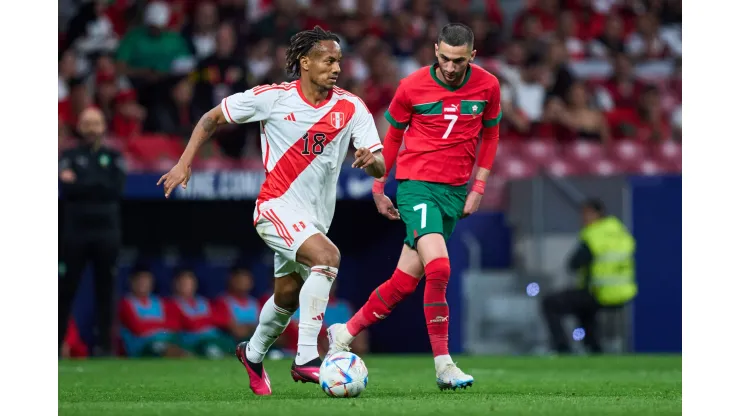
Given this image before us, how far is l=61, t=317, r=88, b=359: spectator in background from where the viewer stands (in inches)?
492

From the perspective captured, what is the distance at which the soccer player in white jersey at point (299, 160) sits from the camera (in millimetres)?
6675

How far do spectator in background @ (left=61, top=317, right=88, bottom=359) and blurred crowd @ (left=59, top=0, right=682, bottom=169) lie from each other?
1.79 m

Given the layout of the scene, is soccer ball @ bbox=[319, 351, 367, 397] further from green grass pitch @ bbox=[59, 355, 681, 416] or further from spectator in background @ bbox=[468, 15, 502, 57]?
spectator in background @ bbox=[468, 15, 502, 57]

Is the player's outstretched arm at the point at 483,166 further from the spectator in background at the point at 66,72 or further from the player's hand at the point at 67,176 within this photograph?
the spectator in background at the point at 66,72

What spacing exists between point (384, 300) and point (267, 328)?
0.87m

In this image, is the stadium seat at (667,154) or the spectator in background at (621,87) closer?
the stadium seat at (667,154)

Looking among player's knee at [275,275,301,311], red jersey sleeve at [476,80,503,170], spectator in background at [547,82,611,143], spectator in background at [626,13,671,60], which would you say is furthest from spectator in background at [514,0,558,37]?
player's knee at [275,275,301,311]

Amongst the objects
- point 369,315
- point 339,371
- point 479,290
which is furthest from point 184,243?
point 339,371

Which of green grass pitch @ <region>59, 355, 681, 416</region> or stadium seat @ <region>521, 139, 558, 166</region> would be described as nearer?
green grass pitch @ <region>59, 355, 681, 416</region>

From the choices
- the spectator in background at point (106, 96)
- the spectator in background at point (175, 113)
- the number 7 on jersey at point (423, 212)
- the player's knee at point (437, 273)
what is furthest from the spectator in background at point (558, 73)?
the player's knee at point (437, 273)

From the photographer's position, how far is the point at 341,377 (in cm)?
638

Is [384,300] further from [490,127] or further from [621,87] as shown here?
[621,87]

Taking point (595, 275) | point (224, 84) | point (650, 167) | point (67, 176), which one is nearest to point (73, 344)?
point (67, 176)

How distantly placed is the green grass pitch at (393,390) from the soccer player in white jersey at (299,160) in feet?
1.17
